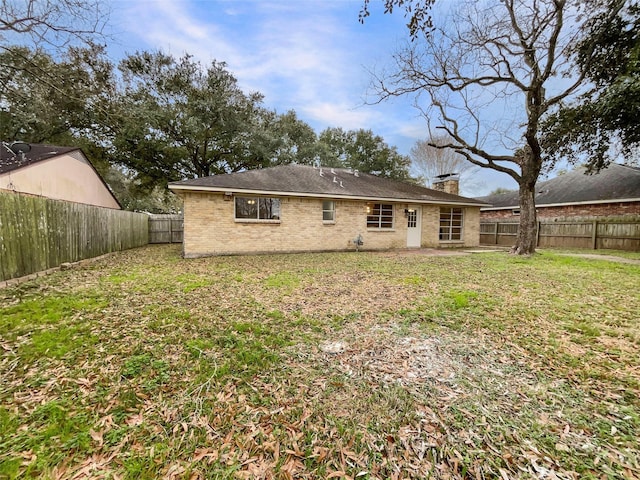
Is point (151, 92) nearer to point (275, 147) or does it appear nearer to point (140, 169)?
point (140, 169)

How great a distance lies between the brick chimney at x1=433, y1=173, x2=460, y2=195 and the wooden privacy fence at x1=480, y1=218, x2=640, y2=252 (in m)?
3.93

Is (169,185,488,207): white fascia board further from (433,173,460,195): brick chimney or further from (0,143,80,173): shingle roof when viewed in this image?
(0,143,80,173): shingle roof

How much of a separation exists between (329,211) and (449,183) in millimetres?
9012

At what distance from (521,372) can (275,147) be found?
62.2ft

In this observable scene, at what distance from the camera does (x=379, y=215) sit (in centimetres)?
1310

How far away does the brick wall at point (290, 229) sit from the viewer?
10133 millimetres

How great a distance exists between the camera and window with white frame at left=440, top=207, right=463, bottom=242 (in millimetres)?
14734

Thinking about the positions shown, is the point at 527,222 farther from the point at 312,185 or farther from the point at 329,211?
the point at 312,185

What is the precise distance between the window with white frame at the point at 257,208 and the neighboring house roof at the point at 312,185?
0.54 metres

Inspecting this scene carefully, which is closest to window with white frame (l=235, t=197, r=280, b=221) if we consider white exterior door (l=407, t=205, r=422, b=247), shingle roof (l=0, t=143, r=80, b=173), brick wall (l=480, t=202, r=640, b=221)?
white exterior door (l=407, t=205, r=422, b=247)

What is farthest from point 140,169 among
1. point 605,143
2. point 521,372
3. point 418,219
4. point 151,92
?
point 605,143

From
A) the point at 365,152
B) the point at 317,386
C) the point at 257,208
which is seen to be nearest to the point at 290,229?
the point at 257,208

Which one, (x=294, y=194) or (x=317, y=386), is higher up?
(x=294, y=194)

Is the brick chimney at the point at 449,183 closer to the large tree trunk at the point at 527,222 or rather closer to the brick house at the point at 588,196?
the brick house at the point at 588,196
